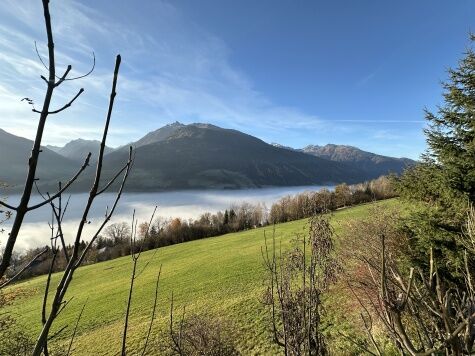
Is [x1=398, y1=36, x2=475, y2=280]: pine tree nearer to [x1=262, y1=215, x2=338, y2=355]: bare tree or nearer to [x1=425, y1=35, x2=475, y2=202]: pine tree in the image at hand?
[x1=425, y1=35, x2=475, y2=202]: pine tree

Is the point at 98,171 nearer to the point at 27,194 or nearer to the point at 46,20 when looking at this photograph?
the point at 27,194

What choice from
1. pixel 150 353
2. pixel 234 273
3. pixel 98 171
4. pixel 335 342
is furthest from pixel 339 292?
pixel 98 171

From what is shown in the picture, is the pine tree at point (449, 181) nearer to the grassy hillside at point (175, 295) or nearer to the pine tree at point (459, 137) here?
the pine tree at point (459, 137)

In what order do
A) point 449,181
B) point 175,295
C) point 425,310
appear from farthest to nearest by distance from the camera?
point 175,295 < point 449,181 < point 425,310

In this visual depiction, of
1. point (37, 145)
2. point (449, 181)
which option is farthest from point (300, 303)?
point (449, 181)

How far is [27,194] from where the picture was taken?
0.87 meters

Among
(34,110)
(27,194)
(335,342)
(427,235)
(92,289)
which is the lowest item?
(92,289)

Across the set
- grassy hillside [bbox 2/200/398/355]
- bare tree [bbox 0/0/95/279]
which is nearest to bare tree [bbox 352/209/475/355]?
bare tree [bbox 0/0/95/279]

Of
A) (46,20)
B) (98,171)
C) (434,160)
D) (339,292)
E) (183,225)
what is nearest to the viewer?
(46,20)

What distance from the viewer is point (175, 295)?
2966 centimetres

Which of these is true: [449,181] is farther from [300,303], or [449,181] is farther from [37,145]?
[37,145]

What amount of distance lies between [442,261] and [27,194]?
1263cm

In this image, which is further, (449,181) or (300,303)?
(449,181)

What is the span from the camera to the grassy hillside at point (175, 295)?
20453 millimetres
